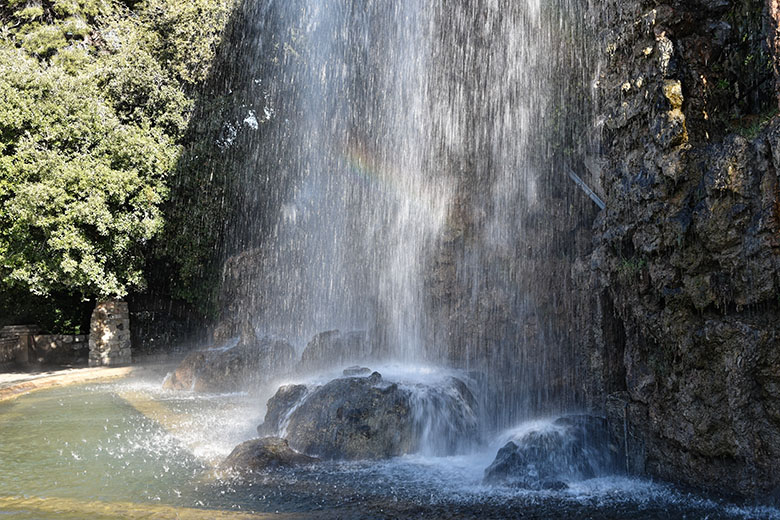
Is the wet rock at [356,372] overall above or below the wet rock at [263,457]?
above

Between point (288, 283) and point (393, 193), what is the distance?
220 inches

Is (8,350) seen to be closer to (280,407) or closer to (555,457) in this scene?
(280,407)

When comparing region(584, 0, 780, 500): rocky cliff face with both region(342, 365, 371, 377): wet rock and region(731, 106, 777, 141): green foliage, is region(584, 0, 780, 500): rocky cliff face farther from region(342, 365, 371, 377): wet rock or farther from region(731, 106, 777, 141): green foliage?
region(342, 365, 371, 377): wet rock

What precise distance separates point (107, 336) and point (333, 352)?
8.20 meters

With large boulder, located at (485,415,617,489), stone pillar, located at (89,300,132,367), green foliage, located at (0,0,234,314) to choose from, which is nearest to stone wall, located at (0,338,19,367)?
green foliage, located at (0,0,234,314)

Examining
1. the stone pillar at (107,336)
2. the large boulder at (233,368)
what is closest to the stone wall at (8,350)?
the stone pillar at (107,336)

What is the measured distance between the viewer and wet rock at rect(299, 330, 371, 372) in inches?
491

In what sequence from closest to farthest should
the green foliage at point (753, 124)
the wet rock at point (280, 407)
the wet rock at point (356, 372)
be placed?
the green foliage at point (753, 124) < the wet rock at point (280, 407) < the wet rock at point (356, 372)

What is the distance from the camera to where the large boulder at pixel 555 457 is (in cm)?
A: 648

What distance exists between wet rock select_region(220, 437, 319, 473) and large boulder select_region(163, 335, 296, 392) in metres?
5.50

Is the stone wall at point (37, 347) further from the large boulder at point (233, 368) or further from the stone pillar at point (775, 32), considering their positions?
the stone pillar at point (775, 32)

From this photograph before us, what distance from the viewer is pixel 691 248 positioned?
20.3ft

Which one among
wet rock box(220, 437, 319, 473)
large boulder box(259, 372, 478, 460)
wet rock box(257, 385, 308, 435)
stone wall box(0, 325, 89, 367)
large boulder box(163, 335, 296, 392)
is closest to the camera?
wet rock box(220, 437, 319, 473)

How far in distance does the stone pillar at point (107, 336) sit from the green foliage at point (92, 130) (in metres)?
0.56
